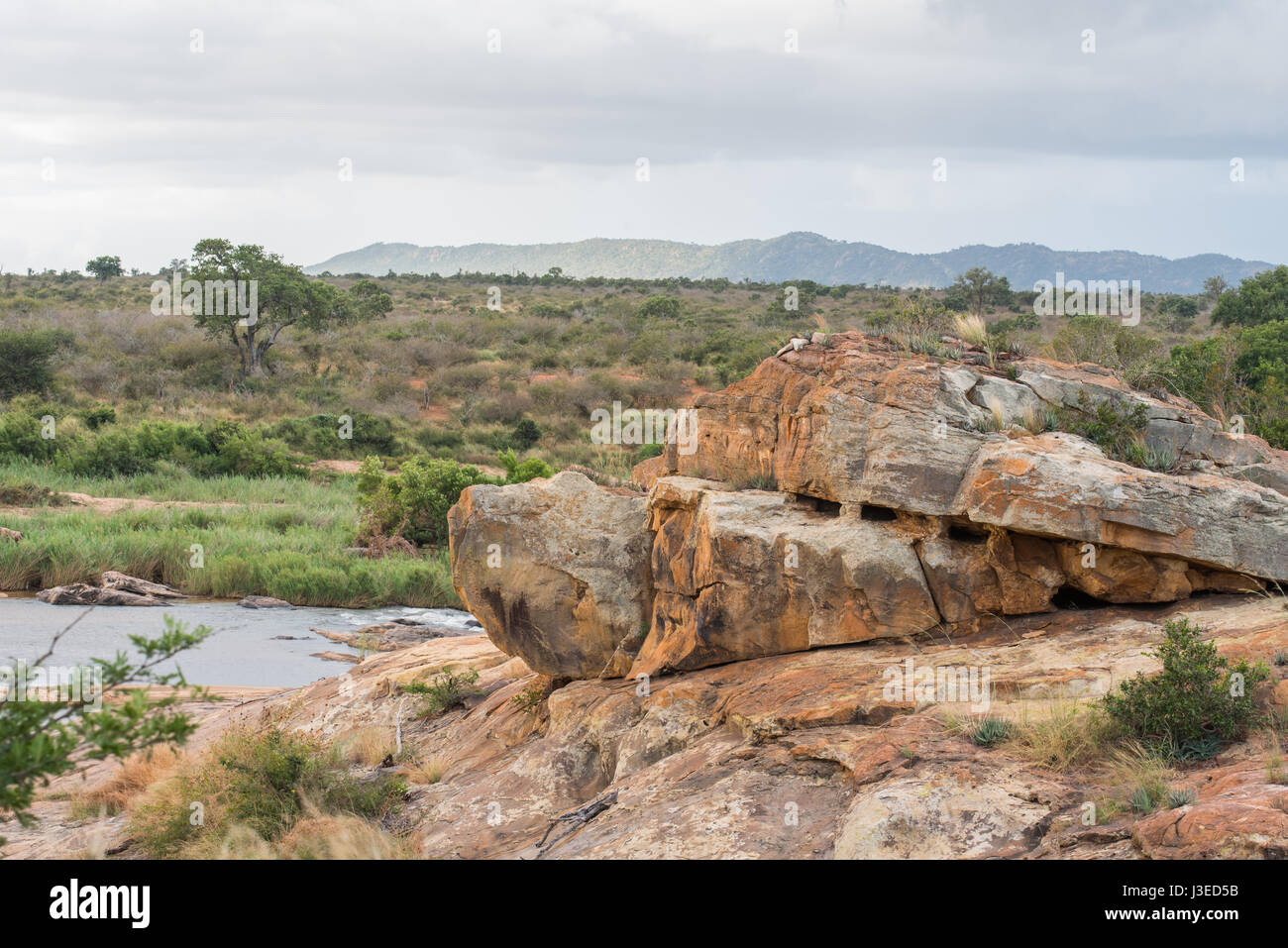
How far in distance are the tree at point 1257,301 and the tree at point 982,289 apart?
66.4ft

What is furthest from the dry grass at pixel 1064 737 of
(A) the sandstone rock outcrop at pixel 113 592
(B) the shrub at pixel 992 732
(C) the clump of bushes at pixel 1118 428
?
(A) the sandstone rock outcrop at pixel 113 592

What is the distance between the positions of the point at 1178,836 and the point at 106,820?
943cm

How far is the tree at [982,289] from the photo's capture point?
188ft

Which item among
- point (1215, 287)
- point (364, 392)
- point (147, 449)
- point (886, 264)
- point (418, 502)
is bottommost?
point (418, 502)

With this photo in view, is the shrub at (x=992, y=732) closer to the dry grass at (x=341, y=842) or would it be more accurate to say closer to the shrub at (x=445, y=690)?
the dry grass at (x=341, y=842)

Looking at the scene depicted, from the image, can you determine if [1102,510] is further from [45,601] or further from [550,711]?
[45,601]

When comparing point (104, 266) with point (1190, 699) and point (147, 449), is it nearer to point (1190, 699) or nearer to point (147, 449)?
point (147, 449)

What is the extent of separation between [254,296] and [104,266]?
148ft

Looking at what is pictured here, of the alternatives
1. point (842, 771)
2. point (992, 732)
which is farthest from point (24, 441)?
point (992, 732)

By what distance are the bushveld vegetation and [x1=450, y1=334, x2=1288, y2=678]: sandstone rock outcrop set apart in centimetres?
87

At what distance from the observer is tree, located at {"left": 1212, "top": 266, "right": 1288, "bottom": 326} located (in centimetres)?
3369

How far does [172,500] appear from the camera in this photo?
2684 cm

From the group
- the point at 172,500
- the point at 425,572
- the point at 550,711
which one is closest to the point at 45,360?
the point at 172,500

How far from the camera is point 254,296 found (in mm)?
41188
